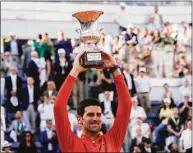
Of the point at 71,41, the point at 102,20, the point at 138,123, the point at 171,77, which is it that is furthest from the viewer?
the point at 102,20

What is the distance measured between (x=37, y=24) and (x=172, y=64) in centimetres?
325

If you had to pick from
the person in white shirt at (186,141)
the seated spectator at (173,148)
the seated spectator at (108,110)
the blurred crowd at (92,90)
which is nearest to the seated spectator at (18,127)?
the blurred crowd at (92,90)

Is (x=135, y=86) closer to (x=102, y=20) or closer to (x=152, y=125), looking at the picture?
(x=152, y=125)

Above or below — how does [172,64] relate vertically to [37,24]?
below

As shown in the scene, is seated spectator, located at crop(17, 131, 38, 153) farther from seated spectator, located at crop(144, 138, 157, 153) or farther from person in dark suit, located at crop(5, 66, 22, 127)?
seated spectator, located at crop(144, 138, 157, 153)

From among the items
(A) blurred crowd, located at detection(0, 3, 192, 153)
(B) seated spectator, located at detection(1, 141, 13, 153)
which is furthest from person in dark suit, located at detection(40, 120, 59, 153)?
(B) seated spectator, located at detection(1, 141, 13, 153)

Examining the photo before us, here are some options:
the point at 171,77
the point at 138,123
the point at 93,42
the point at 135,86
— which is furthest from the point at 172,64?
the point at 93,42

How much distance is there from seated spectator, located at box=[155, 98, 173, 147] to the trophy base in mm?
9342

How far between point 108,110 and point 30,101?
58.8 inches

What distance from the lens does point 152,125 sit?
541 inches

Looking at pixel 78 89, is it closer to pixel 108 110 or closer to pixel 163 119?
pixel 108 110

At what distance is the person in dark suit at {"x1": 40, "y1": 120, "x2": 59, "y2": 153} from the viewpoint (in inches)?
492

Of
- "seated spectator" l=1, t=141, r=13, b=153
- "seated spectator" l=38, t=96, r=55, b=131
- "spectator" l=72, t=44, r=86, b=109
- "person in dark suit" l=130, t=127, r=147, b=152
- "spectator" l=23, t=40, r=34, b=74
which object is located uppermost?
"spectator" l=23, t=40, r=34, b=74

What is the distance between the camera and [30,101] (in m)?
13.1
